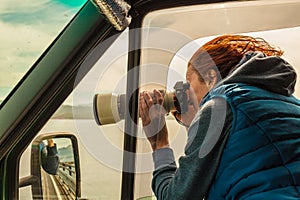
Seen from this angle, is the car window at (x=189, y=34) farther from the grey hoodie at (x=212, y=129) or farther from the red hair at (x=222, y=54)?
the grey hoodie at (x=212, y=129)

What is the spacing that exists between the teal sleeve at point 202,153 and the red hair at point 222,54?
0.79 ft

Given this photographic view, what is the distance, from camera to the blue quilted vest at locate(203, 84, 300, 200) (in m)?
1.00

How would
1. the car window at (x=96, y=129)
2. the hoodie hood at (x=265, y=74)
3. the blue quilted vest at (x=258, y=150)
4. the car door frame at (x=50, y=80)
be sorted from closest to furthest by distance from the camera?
1. the blue quilted vest at (x=258, y=150)
2. the hoodie hood at (x=265, y=74)
3. the car door frame at (x=50, y=80)
4. the car window at (x=96, y=129)

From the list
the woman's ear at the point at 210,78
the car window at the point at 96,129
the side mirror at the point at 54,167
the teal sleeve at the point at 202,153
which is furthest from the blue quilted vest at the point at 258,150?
the side mirror at the point at 54,167

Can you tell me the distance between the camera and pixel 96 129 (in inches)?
60.1

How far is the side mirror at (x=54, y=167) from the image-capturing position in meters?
1.42

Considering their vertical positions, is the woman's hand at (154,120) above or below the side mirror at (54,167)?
above

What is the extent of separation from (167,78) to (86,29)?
0.52 metres

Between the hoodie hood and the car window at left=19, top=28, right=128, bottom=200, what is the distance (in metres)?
0.42

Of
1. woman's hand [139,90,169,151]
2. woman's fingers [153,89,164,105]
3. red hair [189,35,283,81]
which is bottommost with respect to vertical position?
woman's hand [139,90,169,151]

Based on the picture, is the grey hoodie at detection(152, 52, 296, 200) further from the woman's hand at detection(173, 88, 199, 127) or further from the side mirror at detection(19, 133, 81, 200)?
the side mirror at detection(19, 133, 81, 200)

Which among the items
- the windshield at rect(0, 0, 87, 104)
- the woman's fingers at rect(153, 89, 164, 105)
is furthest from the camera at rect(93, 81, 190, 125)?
the windshield at rect(0, 0, 87, 104)

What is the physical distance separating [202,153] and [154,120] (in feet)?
1.39

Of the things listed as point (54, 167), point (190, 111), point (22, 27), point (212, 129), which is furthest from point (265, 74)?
point (22, 27)
